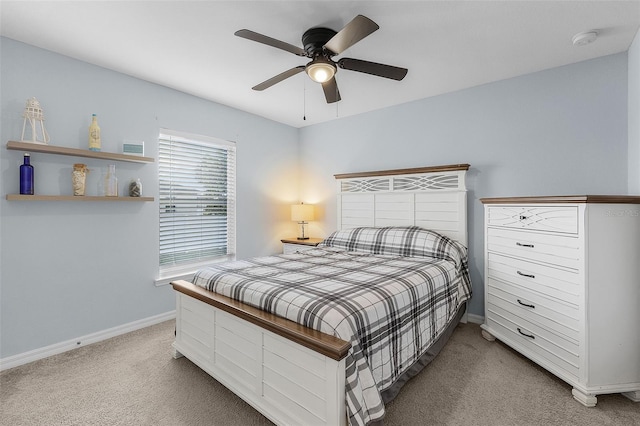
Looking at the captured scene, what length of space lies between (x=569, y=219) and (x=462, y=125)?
5.35 ft

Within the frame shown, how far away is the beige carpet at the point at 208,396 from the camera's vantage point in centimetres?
167

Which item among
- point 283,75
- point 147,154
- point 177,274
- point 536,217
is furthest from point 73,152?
point 536,217

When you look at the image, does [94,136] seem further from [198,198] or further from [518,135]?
[518,135]

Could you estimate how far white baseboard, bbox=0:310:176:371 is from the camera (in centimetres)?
222

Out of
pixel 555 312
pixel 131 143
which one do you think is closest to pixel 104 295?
pixel 131 143

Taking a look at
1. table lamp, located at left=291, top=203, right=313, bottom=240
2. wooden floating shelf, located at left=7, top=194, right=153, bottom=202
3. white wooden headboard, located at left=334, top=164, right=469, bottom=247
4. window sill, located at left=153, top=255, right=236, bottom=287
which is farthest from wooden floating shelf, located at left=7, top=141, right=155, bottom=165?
white wooden headboard, located at left=334, top=164, right=469, bottom=247

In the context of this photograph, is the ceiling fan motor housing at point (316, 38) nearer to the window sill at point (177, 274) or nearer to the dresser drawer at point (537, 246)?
the dresser drawer at point (537, 246)

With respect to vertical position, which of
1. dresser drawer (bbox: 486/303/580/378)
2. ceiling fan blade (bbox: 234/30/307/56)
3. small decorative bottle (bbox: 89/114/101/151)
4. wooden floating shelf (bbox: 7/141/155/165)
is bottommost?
dresser drawer (bbox: 486/303/580/378)

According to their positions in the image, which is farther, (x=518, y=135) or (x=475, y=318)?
(x=475, y=318)

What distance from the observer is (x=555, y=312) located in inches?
79.6

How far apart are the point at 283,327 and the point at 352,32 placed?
1694mm

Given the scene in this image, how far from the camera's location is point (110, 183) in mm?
2629

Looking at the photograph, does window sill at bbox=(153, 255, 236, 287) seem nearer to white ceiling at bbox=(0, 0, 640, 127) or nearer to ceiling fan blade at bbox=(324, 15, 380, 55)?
white ceiling at bbox=(0, 0, 640, 127)

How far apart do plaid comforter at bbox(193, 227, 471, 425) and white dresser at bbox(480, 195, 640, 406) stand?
687mm
